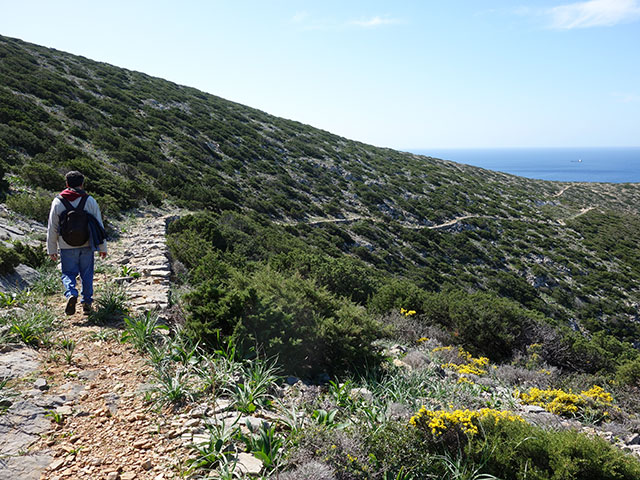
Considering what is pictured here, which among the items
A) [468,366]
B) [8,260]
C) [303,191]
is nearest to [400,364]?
[468,366]

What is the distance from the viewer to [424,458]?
9.27 ft

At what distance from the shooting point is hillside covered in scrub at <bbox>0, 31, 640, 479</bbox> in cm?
391

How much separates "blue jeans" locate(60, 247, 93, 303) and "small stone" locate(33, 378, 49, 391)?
1708 millimetres

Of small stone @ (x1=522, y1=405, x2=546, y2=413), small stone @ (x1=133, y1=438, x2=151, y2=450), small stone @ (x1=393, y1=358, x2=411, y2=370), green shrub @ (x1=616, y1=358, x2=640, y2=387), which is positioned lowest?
green shrub @ (x1=616, y1=358, x2=640, y2=387)

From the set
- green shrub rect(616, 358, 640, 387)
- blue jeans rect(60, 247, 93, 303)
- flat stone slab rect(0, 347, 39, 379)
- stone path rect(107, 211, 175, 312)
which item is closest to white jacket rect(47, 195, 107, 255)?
blue jeans rect(60, 247, 93, 303)

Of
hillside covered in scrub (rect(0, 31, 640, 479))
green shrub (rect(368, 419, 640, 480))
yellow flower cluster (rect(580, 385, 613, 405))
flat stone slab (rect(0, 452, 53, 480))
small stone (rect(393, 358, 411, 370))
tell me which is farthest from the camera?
small stone (rect(393, 358, 411, 370))

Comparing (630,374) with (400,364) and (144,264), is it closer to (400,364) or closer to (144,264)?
(400,364)

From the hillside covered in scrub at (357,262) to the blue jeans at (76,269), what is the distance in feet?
3.79

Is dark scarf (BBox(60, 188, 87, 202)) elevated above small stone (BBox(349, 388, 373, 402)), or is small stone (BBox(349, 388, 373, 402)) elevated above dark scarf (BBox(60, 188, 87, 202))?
dark scarf (BBox(60, 188, 87, 202))

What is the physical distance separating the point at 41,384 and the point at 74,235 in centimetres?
219

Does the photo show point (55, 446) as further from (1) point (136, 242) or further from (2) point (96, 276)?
(1) point (136, 242)

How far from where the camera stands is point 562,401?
15.1 ft

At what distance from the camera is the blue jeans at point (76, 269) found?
4781 millimetres

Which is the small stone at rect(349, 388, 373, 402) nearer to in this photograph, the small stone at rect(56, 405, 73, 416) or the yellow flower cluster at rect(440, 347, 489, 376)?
the yellow flower cluster at rect(440, 347, 489, 376)
